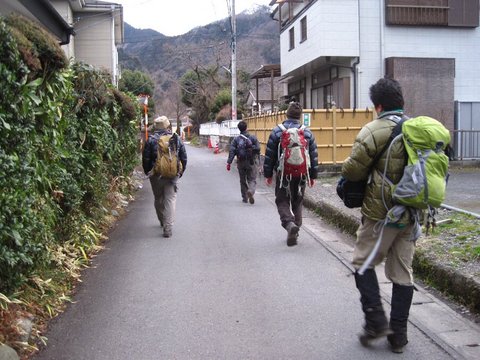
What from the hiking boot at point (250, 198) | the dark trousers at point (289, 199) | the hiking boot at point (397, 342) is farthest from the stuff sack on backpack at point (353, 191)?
the hiking boot at point (250, 198)

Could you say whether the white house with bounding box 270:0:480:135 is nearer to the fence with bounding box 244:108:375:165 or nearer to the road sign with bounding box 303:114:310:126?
the fence with bounding box 244:108:375:165

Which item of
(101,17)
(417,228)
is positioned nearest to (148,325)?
(417,228)

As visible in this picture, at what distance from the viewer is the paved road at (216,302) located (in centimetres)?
429

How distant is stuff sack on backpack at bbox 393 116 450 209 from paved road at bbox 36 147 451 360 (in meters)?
1.20

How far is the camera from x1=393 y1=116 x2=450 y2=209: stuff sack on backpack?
394cm

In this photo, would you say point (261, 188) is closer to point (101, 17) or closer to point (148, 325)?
point (148, 325)

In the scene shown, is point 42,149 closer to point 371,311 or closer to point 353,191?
point 353,191

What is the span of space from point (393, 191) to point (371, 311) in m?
0.92

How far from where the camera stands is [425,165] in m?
3.94

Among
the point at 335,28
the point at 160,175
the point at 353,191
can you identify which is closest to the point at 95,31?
the point at 335,28

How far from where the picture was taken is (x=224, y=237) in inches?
335

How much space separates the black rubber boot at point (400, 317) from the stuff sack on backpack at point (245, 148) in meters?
7.90

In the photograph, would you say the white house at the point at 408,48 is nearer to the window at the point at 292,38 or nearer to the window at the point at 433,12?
the window at the point at 433,12

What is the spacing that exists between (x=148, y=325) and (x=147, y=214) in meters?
6.08
